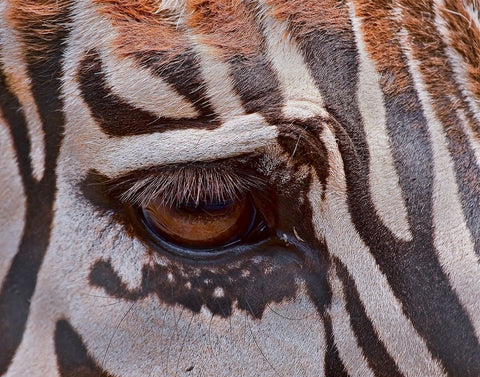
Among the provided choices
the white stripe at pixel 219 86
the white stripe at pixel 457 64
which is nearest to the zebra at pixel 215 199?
the white stripe at pixel 219 86

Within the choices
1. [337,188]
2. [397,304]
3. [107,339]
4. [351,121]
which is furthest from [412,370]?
[107,339]

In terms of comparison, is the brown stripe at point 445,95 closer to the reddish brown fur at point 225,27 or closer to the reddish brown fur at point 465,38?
the reddish brown fur at point 465,38

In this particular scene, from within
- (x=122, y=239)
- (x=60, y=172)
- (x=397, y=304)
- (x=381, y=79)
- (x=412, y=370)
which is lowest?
(x=412, y=370)

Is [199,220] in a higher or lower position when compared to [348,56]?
lower

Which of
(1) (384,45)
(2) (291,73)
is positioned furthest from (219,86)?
(1) (384,45)

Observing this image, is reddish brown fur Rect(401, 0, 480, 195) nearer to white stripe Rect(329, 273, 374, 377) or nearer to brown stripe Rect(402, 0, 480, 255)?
brown stripe Rect(402, 0, 480, 255)

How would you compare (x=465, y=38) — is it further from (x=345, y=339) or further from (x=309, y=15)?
(x=345, y=339)

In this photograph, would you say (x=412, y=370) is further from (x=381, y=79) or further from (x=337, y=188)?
(x=381, y=79)
